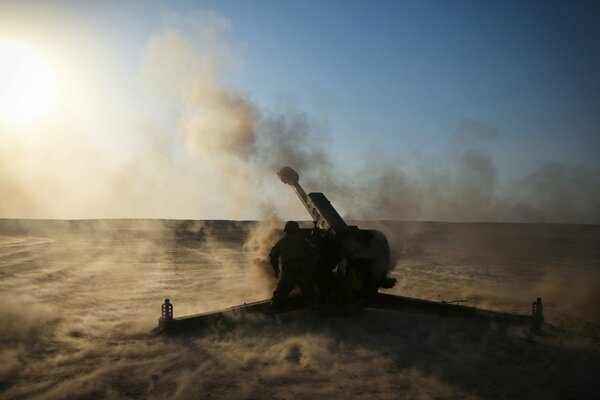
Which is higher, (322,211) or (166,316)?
(322,211)

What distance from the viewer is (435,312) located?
30.7 ft

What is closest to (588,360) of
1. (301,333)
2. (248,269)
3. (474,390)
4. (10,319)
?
(474,390)

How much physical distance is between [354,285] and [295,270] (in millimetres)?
1187

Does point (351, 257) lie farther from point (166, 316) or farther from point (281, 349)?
point (166, 316)

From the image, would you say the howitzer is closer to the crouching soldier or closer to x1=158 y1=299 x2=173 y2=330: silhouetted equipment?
the crouching soldier

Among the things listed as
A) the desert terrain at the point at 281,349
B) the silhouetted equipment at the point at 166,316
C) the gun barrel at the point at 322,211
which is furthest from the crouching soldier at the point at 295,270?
the silhouetted equipment at the point at 166,316

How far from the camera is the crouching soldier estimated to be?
912 centimetres

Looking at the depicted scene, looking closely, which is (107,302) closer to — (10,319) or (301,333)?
(10,319)

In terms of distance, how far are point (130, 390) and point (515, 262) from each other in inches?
848

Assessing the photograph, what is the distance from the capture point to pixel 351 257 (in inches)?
345

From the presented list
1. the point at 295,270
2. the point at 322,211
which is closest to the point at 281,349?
the point at 295,270

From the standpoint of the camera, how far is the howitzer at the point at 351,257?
29.0 feet

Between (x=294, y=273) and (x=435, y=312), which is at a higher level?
(x=294, y=273)

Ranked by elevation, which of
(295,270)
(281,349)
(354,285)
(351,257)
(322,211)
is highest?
(322,211)
